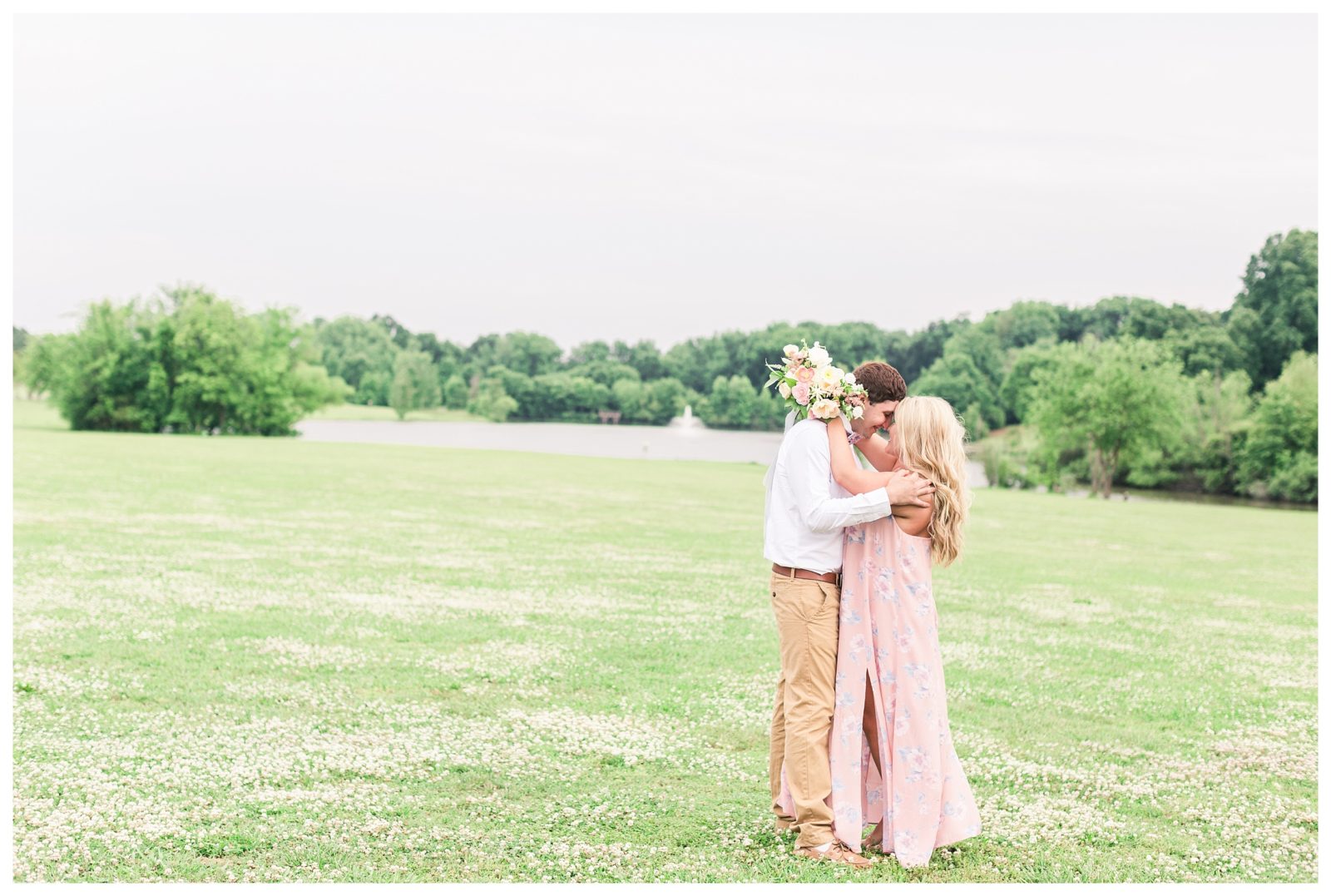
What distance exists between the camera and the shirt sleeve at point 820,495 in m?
6.16

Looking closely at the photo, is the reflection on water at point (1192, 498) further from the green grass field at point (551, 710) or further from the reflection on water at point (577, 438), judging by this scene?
the green grass field at point (551, 710)

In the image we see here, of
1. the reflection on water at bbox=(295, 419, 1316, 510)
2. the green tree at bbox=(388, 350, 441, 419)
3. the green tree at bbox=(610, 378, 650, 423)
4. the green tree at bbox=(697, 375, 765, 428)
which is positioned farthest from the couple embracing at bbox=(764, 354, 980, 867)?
the green tree at bbox=(388, 350, 441, 419)

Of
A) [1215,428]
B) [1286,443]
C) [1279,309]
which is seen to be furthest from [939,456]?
[1279,309]

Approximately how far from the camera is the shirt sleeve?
6.16 m

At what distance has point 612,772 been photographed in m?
8.00

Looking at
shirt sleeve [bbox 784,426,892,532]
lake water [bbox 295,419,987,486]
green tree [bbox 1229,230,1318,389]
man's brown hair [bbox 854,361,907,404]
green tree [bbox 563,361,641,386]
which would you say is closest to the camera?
shirt sleeve [bbox 784,426,892,532]

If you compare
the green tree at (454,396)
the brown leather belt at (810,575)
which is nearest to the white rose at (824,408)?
the brown leather belt at (810,575)

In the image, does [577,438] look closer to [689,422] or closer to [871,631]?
[689,422]

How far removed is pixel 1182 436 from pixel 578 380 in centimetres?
7306

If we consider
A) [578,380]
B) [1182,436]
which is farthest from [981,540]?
[578,380]

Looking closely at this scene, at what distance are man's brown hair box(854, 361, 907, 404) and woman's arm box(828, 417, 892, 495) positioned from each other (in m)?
0.32

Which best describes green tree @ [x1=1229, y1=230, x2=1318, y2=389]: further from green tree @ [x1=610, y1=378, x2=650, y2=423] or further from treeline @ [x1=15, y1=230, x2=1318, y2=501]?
green tree @ [x1=610, y1=378, x2=650, y2=423]

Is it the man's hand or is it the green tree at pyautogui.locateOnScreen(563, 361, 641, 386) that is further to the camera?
the green tree at pyautogui.locateOnScreen(563, 361, 641, 386)
